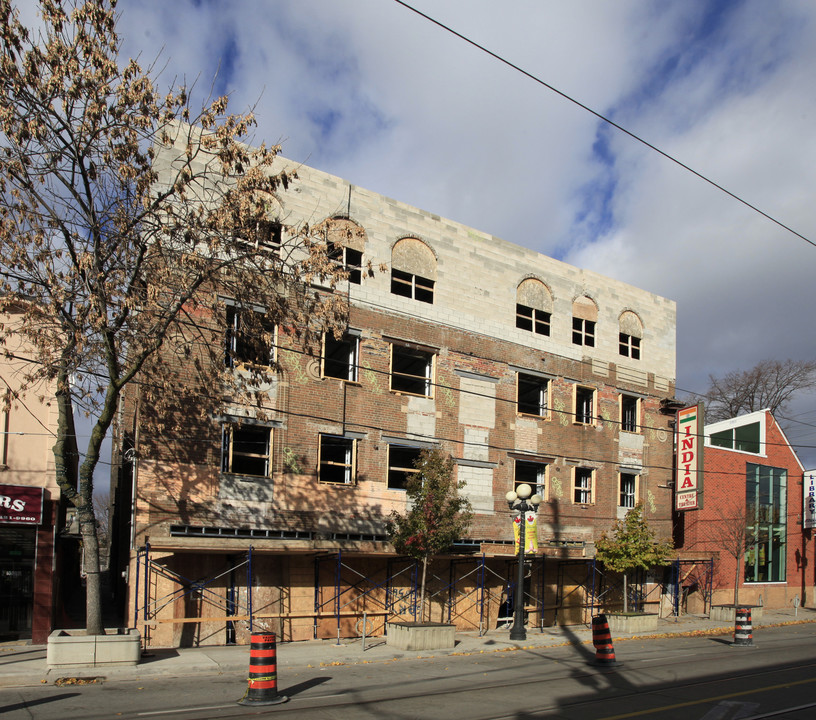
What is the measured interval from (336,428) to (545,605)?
36.0 ft

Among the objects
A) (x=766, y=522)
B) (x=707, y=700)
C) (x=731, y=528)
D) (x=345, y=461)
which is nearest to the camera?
(x=707, y=700)

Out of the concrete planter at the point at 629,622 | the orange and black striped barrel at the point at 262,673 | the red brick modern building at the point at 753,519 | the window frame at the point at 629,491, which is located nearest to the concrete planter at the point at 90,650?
the orange and black striped barrel at the point at 262,673

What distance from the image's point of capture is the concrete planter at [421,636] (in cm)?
1919

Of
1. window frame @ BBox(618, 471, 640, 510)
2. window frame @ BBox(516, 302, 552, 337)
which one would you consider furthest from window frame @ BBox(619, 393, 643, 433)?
window frame @ BBox(516, 302, 552, 337)

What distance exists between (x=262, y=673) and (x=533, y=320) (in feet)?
63.6

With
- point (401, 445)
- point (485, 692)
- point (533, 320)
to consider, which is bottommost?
point (485, 692)

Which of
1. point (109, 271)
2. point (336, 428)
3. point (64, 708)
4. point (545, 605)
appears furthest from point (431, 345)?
point (64, 708)

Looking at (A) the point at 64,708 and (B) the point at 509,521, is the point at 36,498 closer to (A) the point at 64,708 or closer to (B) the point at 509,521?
(A) the point at 64,708

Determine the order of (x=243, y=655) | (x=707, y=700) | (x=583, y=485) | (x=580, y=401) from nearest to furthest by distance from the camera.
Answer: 1. (x=707, y=700)
2. (x=243, y=655)
3. (x=583, y=485)
4. (x=580, y=401)

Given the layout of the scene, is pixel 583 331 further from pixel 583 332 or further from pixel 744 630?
pixel 744 630

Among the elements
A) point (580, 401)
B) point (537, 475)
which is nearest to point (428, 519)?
point (537, 475)

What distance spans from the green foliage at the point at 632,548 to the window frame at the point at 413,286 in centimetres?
1028

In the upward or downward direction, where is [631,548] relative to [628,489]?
downward

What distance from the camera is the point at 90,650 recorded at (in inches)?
580
